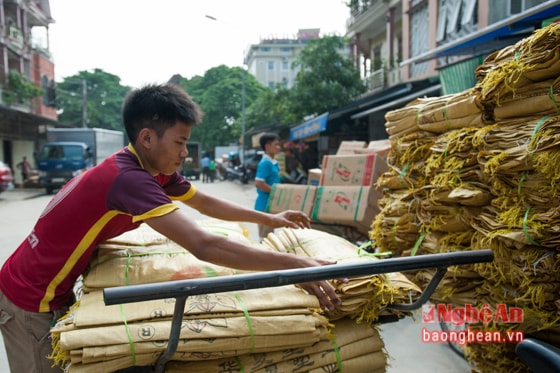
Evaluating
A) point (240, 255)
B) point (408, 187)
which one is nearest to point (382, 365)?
point (240, 255)

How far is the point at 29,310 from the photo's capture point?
1.81 meters

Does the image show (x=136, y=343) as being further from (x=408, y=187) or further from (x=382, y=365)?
(x=408, y=187)

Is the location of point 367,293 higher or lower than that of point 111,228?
→ lower

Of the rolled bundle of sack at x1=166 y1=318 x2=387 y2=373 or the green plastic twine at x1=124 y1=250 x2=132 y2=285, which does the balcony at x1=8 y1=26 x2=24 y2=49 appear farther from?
the rolled bundle of sack at x1=166 y1=318 x2=387 y2=373

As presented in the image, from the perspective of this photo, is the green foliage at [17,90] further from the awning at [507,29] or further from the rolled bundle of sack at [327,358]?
the rolled bundle of sack at [327,358]

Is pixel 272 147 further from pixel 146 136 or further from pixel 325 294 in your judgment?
pixel 325 294

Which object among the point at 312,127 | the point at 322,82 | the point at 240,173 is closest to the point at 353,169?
the point at 312,127

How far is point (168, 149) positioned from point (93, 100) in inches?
2023

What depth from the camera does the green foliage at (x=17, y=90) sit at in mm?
23764

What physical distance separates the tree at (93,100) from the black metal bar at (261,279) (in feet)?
152

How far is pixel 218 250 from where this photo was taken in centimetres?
157

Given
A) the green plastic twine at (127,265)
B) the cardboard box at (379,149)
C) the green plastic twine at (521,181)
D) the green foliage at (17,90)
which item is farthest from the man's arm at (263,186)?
the green foliage at (17,90)

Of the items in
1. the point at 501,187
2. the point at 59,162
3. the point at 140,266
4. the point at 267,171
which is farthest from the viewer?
the point at 59,162

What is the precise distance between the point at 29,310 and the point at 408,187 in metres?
2.53
